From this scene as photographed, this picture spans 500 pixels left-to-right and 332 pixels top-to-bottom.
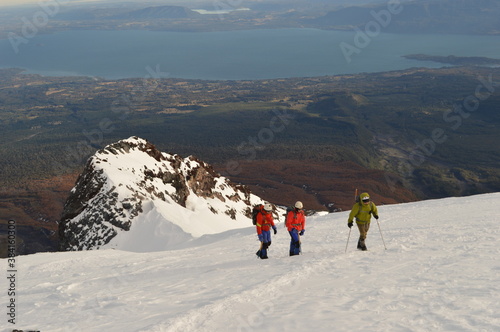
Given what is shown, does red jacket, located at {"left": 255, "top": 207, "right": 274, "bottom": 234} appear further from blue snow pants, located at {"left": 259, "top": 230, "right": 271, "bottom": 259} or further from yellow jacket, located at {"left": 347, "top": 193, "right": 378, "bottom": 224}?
yellow jacket, located at {"left": 347, "top": 193, "right": 378, "bottom": 224}

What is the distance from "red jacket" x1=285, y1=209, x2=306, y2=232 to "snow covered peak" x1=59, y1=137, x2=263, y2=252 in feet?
53.2

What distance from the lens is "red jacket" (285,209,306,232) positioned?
15.9 metres

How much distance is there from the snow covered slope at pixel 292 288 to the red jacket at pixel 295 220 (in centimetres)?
107

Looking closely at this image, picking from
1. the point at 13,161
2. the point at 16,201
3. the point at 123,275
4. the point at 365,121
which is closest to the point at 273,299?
the point at 123,275

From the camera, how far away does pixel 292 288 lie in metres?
11.6

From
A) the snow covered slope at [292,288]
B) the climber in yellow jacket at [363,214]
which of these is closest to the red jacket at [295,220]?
the snow covered slope at [292,288]

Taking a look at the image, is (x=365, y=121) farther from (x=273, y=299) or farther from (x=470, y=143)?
(x=273, y=299)

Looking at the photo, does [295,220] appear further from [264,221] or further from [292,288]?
[292,288]

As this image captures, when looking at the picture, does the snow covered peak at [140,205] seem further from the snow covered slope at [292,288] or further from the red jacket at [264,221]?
the red jacket at [264,221]

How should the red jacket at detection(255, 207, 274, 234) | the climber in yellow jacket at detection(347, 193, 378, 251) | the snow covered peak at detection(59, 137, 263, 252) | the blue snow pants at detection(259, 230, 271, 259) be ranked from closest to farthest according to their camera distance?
the climber in yellow jacket at detection(347, 193, 378, 251) → the blue snow pants at detection(259, 230, 271, 259) → the red jacket at detection(255, 207, 274, 234) → the snow covered peak at detection(59, 137, 263, 252)

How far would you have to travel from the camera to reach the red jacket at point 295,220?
15891 mm

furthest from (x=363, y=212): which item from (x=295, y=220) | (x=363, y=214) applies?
(x=295, y=220)

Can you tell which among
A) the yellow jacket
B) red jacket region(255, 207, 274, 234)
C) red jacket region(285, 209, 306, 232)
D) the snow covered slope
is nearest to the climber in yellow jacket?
the yellow jacket

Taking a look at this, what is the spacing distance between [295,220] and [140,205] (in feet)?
72.2
